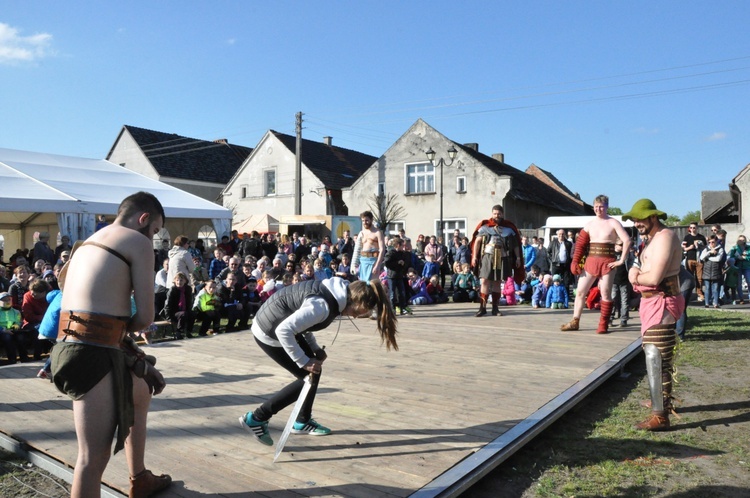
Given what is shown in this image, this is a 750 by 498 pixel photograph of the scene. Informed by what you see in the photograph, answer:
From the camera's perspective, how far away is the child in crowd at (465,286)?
14.3 m

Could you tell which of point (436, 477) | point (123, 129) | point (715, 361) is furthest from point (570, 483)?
point (123, 129)

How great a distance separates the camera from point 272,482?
3.49m

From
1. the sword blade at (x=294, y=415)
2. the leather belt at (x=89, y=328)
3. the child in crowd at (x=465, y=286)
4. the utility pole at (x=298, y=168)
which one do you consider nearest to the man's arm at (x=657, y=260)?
the sword blade at (x=294, y=415)

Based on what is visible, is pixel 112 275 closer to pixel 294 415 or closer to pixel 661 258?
pixel 294 415

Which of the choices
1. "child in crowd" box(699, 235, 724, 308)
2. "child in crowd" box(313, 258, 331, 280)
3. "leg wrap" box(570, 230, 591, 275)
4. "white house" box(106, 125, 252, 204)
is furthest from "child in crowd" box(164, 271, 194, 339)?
"white house" box(106, 125, 252, 204)

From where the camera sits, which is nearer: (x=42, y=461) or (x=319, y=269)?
(x=42, y=461)

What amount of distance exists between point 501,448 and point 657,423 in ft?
5.07

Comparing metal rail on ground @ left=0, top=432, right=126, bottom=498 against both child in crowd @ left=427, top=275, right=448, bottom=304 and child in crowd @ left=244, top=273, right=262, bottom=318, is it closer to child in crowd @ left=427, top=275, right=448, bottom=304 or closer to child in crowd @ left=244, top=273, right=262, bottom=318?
child in crowd @ left=244, top=273, right=262, bottom=318

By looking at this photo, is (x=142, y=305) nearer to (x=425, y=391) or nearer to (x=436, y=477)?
(x=436, y=477)

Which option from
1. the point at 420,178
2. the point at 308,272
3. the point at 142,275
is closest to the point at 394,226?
the point at 420,178

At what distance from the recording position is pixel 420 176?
1287 inches

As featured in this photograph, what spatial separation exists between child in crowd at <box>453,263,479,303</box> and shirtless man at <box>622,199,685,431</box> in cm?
928

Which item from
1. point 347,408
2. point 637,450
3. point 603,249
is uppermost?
point 603,249

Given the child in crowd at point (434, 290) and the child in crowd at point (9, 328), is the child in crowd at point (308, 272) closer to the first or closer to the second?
the child in crowd at point (434, 290)
